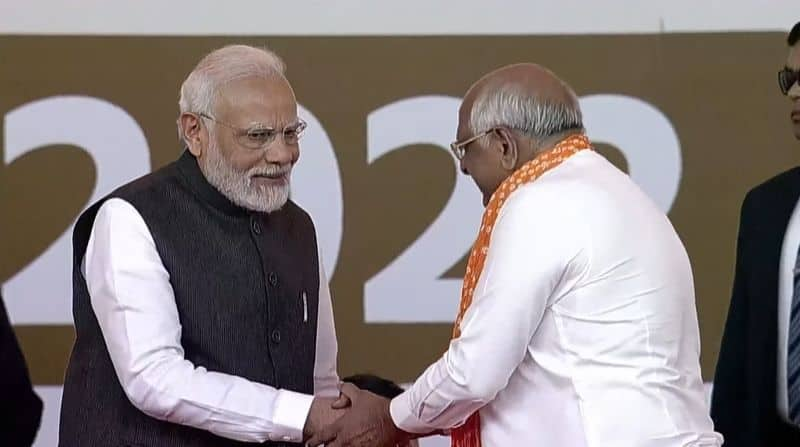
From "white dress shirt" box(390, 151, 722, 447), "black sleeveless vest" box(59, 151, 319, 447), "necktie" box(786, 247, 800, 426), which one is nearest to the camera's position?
"white dress shirt" box(390, 151, 722, 447)

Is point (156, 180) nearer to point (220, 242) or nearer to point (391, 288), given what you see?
point (220, 242)

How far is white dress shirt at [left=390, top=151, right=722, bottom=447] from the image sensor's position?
2217mm

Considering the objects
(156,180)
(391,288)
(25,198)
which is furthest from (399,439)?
(25,198)

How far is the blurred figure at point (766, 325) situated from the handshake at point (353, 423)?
794mm

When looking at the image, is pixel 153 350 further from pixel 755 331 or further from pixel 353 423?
pixel 755 331

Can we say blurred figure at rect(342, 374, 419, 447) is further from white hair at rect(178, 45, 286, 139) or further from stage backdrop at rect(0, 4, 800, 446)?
stage backdrop at rect(0, 4, 800, 446)

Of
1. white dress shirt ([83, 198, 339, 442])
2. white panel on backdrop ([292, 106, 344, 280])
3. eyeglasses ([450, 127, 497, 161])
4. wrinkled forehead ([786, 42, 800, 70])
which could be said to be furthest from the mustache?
wrinkled forehead ([786, 42, 800, 70])

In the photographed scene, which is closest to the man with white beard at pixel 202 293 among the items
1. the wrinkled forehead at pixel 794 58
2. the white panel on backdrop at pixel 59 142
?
the white panel on backdrop at pixel 59 142

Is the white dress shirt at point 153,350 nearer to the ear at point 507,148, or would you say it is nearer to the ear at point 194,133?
the ear at point 194,133

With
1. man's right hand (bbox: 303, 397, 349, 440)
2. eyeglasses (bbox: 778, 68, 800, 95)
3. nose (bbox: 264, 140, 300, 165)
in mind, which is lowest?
man's right hand (bbox: 303, 397, 349, 440)

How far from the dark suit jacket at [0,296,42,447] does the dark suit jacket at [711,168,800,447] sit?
1.55 meters

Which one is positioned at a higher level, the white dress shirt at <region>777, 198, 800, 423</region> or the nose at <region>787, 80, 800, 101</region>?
the nose at <region>787, 80, 800, 101</region>

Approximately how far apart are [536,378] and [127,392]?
0.77 meters

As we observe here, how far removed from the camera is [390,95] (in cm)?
370
